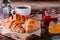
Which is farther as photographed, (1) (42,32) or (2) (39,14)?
(2) (39,14)

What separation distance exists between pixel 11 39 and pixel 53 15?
1.13 feet

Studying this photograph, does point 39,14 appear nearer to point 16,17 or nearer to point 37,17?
point 37,17

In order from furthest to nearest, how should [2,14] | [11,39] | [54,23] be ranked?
[2,14], [54,23], [11,39]

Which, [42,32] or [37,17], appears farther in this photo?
[37,17]

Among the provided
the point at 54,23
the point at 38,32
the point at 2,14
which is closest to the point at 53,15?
the point at 54,23

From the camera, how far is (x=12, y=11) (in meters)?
1.21

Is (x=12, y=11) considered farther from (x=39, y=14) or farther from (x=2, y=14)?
(x=39, y=14)

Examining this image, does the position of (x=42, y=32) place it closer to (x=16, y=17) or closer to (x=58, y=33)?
(x=58, y=33)

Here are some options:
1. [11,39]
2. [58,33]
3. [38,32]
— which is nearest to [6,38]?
[11,39]

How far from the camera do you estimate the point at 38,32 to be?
91 cm

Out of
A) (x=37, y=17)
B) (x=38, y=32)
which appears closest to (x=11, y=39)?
(x=38, y=32)

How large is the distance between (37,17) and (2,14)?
23 centimetres

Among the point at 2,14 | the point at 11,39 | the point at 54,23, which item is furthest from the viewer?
the point at 2,14

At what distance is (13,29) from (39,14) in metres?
0.38
